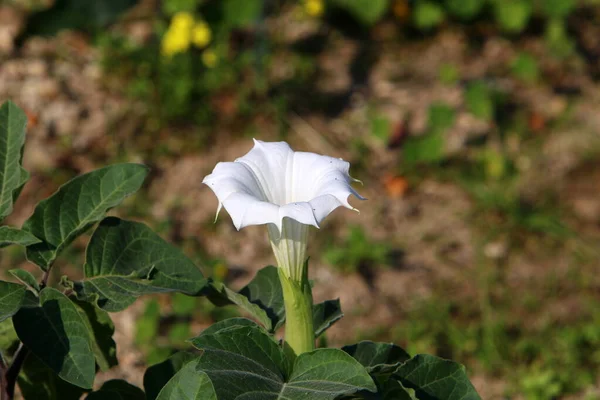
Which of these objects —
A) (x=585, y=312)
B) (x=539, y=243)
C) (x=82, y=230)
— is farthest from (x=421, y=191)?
(x=82, y=230)

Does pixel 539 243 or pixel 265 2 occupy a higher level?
pixel 265 2

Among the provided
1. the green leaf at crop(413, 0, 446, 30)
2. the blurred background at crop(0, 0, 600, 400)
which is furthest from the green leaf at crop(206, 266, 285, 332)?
the green leaf at crop(413, 0, 446, 30)

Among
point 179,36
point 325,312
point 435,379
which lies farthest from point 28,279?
point 179,36

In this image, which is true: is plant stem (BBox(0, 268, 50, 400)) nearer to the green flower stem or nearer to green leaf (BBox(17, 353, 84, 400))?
green leaf (BBox(17, 353, 84, 400))

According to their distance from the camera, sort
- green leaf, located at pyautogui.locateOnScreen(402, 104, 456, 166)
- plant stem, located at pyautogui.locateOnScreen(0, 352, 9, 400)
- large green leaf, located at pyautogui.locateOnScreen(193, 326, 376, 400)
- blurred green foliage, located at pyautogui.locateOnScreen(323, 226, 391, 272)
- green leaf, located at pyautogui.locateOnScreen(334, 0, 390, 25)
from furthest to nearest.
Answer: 1. green leaf, located at pyautogui.locateOnScreen(334, 0, 390, 25)
2. green leaf, located at pyautogui.locateOnScreen(402, 104, 456, 166)
3. blurred green foliage, located at pyautogui.locateOnScreen(323, 226, 391, 272)
4. plant stem, located at pyautogui.locateOnScreen(0, 352, 9, 400)
5. large green leaf, located at pyautogui.locateOnScreen(193, 326, 376, 400)

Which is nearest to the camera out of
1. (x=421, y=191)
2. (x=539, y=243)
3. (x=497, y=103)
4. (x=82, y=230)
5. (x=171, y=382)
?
(x=171, y=382)

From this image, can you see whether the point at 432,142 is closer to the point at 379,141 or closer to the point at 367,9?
the point at 379,141

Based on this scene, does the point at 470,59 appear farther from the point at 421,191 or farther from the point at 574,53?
the point at 421,191
